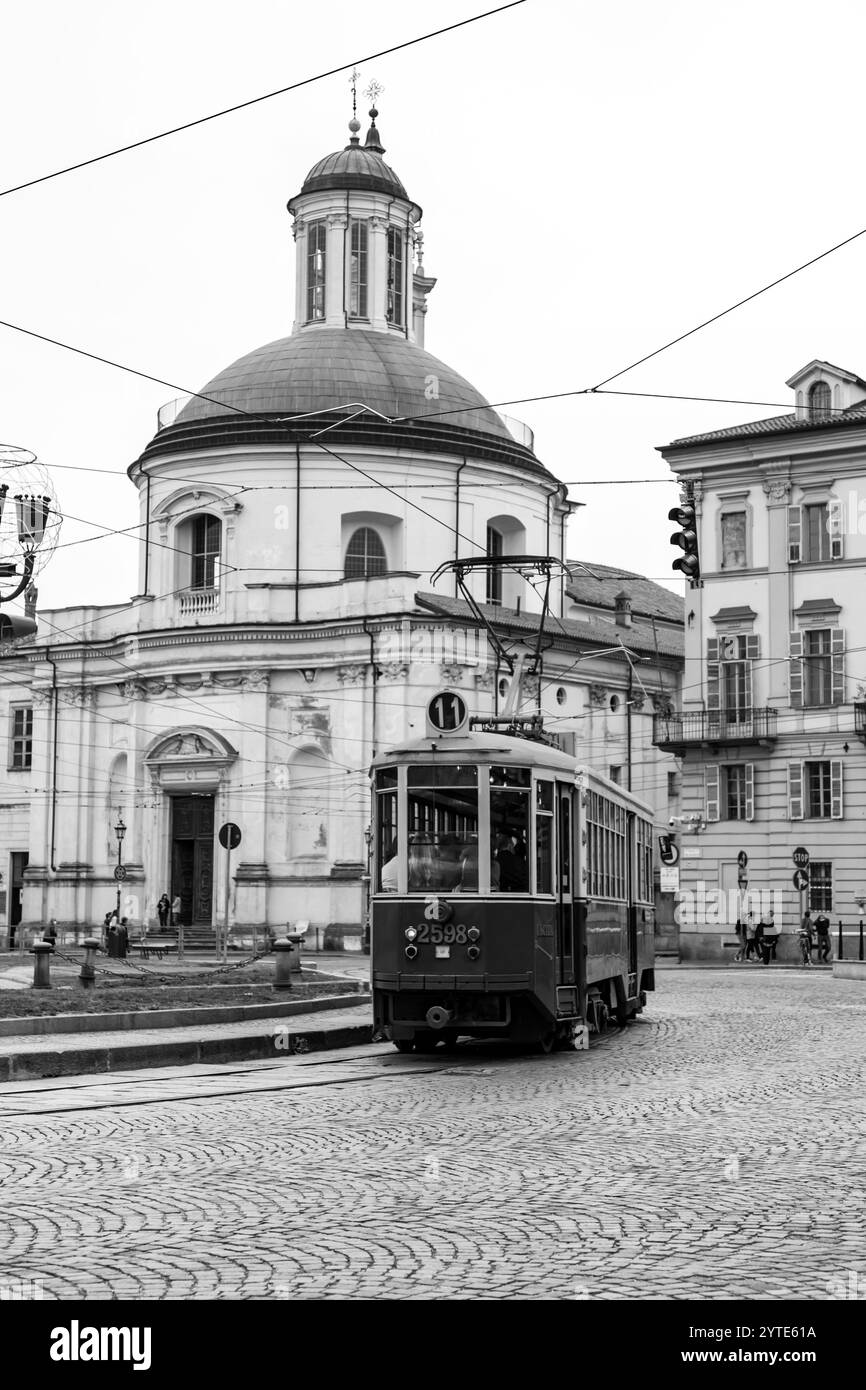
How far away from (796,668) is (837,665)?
1077 mm

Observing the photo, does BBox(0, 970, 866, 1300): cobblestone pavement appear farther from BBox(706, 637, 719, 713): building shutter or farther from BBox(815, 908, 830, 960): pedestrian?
BBox(706, 637, 719, 713): building shutter

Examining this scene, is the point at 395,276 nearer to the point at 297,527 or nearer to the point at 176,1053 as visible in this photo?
the point at 297,527

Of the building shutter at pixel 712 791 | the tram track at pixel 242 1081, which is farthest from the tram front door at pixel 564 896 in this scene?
the building shutter at pixel 712 791

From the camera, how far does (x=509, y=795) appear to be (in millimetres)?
16984

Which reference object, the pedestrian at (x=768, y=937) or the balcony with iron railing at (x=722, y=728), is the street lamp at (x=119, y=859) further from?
the pedestrian at (x=768, y=937)

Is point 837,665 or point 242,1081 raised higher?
point 837,665

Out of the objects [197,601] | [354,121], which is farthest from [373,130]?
[197,601]

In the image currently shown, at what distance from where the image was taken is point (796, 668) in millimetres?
49594

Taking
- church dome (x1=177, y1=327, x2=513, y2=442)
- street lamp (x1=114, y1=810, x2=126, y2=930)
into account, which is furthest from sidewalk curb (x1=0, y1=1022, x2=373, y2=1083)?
church dome (x1=177, y1=327, x2=513, y2=442)

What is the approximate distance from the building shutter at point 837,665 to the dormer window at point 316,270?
24.0 m

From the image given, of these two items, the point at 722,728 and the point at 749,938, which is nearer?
the point at 749,938

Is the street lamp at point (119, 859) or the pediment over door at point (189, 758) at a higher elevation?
the pediment over door at point (189, 758)

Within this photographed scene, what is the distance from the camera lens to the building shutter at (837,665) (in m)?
48.9

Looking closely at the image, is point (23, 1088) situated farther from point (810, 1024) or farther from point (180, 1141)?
point (810, 1024)
